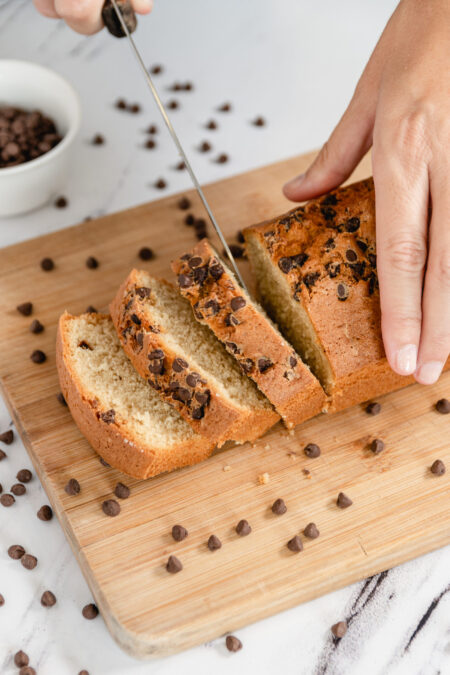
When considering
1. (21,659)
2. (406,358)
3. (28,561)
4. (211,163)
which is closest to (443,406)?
(406,358)

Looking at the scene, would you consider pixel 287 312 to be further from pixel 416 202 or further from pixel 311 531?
pixel 311 531

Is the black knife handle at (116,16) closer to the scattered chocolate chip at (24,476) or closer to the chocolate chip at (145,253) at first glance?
the chocolate chip at (145,253)

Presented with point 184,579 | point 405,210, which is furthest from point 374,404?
point 184,579

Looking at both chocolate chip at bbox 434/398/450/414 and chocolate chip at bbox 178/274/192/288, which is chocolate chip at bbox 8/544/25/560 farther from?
chocolate chip at bbox 434/398/450/414

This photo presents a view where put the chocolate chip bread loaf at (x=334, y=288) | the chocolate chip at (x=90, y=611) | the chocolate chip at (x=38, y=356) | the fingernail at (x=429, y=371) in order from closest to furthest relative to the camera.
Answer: the chocolate chip at (x=90, y=611), the fingernail at (x=429, y=371), the chocolate chip bread loaf at (x=334, y=288), the chocolate chip at (x=38, y=356)

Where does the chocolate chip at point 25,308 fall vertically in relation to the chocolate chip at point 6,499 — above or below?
above

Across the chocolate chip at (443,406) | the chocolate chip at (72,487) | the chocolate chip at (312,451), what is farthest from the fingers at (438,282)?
the chocolate chip at (72,487)
